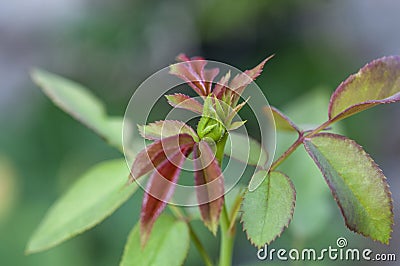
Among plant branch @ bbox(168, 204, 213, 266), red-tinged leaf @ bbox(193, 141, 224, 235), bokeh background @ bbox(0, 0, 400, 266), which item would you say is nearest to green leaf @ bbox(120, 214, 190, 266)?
plant branch @ bbox(168, 204, 213, 266)

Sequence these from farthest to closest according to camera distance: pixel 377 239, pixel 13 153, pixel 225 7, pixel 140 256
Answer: pixel 225 7, pixel 13 153, pixel 140 256, pixel 377 239

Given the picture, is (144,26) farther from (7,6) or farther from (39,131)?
(7,6)

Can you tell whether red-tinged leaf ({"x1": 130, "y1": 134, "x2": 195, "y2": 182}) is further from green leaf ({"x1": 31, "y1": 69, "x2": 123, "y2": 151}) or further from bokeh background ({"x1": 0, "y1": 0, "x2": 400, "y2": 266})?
bokeh background ({"x1": 0, "y1": 0, "x2": 400, "y2": 266})

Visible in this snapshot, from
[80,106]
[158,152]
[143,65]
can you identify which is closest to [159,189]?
[158,152]

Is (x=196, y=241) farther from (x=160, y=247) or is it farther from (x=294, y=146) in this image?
(x=294, y=146)

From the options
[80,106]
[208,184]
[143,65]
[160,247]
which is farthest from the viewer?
[143,65]

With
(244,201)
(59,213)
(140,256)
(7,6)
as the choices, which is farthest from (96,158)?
(7,6)
